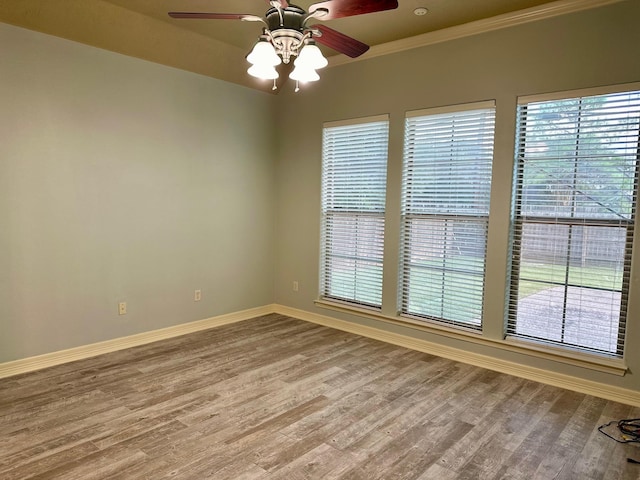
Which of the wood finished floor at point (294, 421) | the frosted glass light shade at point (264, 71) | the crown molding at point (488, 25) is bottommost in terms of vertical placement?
the wood finished floor at point (294, 421)

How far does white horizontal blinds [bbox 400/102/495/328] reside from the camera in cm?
372

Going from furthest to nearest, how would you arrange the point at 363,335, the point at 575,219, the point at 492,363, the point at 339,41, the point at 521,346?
the point at 363,335, the point at 492,363, the point at 521,346, the point at 575,219, the point at 339,41

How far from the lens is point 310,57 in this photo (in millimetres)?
2287

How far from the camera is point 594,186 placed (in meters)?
3.16

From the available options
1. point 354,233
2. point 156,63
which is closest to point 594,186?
point 354,233

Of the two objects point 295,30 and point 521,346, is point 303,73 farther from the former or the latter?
point 521,346

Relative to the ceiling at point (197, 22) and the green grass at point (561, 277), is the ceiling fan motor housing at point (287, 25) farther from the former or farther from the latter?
the green grass at point (561, 277)

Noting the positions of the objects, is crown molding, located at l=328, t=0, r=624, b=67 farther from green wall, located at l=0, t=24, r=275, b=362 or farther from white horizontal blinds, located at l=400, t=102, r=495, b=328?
green wall, located at l=0, t=24, r=275, b=362

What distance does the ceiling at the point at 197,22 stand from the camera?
3.23m

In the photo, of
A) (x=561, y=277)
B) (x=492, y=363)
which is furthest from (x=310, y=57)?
(x=492, y=363)

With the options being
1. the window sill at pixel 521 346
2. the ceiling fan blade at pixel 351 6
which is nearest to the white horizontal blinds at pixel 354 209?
the window sill at pixel 521 346

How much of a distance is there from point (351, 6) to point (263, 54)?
1.70 ft

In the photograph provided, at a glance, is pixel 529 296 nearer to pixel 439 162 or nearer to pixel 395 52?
pixel 439 162

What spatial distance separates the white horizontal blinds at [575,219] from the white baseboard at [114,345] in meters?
3.05
